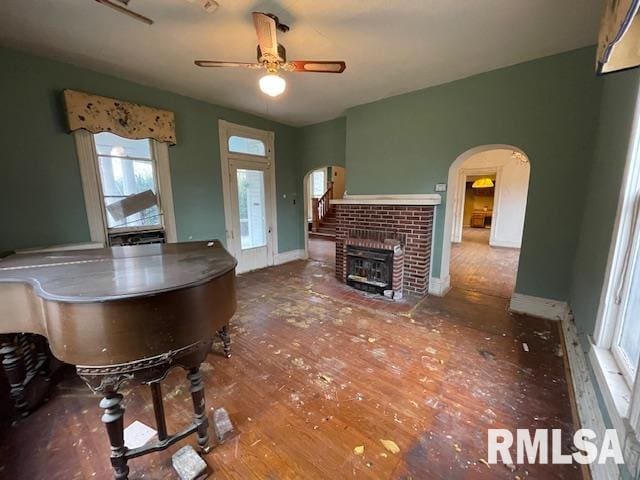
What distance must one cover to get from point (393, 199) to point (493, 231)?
489 centimetres

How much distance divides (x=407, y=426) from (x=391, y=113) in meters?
3.76

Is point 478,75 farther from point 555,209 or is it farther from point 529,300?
point 529,300

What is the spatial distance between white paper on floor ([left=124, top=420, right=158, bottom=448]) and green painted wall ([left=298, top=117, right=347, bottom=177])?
4.38m

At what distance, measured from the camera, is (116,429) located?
45.1 inches

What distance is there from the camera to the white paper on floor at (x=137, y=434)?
1.46 meters

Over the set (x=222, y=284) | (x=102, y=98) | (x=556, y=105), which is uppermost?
(x=102, y=98)

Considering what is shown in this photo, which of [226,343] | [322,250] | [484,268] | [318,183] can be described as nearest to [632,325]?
[226,343]

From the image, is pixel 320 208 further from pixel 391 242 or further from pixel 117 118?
pixel 117 118

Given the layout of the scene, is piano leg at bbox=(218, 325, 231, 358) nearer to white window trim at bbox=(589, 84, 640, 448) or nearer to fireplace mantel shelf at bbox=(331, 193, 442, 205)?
white window trim at bbox=(589, 84, 640, 448)

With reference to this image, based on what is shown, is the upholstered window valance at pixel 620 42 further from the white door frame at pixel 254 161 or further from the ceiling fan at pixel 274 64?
the white door frame at pixel 254 161

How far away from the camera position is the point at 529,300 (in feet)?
9.66

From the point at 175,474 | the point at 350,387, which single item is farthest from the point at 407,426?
the point at 175,474

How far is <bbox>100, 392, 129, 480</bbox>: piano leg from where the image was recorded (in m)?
1.11

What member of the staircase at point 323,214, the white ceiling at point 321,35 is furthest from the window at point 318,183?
the white ceiling at point 321,35
